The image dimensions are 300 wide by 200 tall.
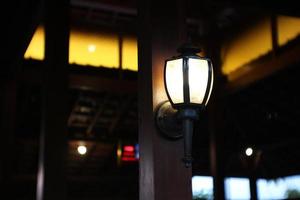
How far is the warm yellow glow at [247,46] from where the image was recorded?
27.1ft

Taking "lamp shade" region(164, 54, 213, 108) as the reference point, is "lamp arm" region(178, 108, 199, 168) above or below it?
below

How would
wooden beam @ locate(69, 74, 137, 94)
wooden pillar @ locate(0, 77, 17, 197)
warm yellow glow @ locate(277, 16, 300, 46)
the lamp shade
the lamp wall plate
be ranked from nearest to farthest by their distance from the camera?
the lamp shade, the lamp wall plate, wooden pillar @ locate(0, 77, 17, 197), warm yellow glow @ locate(277, 16, 300, 46), wooden beam @ locate(69, 74, 137, 94)

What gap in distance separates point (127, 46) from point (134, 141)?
3.84m

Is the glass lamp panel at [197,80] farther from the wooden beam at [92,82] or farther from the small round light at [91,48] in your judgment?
the small round light at [91,48]

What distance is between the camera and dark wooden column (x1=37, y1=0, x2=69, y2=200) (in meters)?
4.33

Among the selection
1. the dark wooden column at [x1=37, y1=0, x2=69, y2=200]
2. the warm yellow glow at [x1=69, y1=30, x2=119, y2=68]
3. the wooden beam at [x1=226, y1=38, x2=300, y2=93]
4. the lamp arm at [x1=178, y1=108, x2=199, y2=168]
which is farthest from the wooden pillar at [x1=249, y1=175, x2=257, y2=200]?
the lamp arm at [x1=178, y1=108, x2=199, y2=168]

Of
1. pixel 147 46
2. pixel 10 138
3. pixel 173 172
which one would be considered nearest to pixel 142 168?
pixel 173 172

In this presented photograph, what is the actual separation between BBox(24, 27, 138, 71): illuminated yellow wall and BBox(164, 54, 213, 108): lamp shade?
6867 mm

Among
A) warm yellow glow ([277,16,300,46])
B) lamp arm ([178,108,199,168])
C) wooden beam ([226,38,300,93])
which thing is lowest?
lamp arm ([178,108,199,168])

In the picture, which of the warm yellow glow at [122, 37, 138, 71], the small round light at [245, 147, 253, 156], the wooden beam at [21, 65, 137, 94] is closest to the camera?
the wooden beam at [21, 65, 137, 94]

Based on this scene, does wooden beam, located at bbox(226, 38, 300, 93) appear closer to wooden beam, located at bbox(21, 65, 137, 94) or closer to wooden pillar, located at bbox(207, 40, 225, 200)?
wooden pillar, located at bbox(207, 40, 225, 200)

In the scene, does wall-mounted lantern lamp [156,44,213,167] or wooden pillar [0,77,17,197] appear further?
wooden pillar [0,77,17,197]

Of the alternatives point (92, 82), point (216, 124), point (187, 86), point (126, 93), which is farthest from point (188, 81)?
point (126, 93)

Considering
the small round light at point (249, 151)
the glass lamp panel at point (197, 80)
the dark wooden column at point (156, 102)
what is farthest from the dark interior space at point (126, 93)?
the glass lamp panel at point (197, 80)
